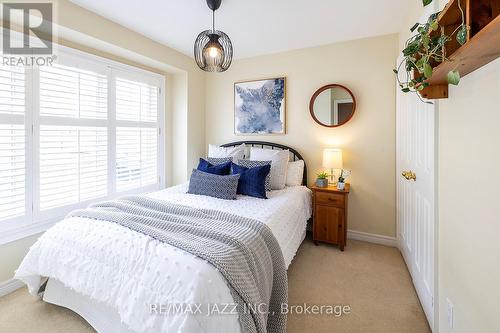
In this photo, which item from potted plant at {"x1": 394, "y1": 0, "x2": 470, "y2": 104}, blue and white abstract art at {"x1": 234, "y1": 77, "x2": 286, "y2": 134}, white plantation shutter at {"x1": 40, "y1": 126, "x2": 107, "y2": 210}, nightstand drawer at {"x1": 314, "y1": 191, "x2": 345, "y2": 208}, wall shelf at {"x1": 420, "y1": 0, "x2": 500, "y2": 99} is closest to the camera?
wall shelf at {"x1": 420, "y1": 0, "x2": 500, "y2": 99}

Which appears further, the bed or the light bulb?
the light bulb

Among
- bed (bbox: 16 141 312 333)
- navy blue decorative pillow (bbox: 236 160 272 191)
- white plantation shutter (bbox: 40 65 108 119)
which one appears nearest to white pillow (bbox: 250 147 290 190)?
navy blue decorative pillow (bbox: 236 160 272 191)

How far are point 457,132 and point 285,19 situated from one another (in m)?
2.02

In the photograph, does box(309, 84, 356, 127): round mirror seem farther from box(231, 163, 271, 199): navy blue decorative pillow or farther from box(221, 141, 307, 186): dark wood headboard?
box(231, 163, 271, 199): navy blue decorative pillow

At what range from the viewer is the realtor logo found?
79.5 inches

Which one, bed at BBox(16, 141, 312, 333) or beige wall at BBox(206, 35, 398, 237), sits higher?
beige wall at BBox(206, 35, 398, 237)

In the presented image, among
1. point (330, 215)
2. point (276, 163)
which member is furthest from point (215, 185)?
point (330, 215)

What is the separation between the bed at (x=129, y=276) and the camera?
1.15 meters

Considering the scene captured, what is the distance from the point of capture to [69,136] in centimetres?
256

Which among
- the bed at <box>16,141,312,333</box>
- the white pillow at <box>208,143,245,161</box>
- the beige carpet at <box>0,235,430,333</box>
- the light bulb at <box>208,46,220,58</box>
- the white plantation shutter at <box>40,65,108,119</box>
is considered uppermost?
the light bulb at <box>208,46,220,58</box>

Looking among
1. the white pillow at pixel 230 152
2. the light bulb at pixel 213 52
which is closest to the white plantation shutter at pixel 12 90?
the light bulb at pixel 213 52

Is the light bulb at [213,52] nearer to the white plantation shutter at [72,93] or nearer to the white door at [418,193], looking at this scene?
the white plantation shutter at [72,93]

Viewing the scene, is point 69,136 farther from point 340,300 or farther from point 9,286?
point 340,300

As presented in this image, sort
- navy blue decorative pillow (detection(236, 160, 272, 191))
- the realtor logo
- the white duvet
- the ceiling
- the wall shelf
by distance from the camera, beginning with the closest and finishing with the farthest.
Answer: the wall shelf, the white duvet, the realtor logo, the ceiling, navy blue decorative pillow (detection(236, 160, 272, 191))
